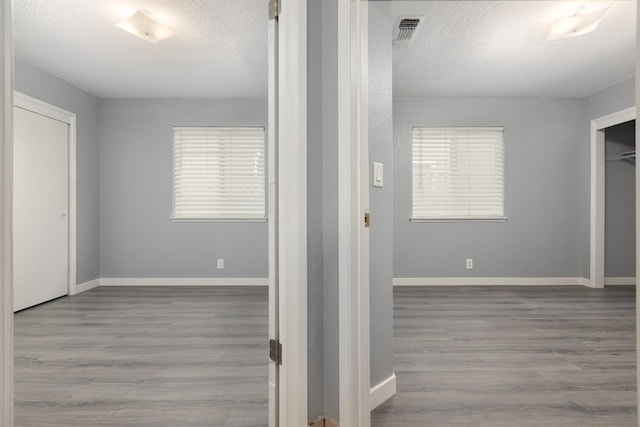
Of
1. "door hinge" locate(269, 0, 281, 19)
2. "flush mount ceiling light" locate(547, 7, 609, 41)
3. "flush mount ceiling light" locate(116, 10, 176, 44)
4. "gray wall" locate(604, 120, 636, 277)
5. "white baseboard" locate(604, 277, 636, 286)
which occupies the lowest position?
"white baseboard" locate(604, 277, 636, 286)

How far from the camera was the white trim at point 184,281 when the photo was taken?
5000 mm

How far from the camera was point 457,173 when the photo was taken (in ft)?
16.8

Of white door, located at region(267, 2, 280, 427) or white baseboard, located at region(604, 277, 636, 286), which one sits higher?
white door, located at region(267, 2, 280, 427)

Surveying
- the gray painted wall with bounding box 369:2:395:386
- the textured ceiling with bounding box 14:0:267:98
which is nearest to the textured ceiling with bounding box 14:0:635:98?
the textured ceiling with bounding box 14:0:267:98

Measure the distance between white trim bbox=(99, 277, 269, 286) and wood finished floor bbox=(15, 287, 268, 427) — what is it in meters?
0.91

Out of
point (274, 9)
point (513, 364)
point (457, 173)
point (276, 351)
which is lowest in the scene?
point (513, 364)

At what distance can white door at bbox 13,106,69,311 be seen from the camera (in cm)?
375

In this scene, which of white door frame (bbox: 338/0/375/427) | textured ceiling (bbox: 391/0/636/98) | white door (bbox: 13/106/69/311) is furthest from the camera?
white door (bbox: 13/106/69/311)

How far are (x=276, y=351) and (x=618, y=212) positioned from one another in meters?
5.31

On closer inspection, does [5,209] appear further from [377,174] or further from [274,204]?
[377,174]

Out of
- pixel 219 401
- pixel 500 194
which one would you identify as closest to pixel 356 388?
pixel 219 401

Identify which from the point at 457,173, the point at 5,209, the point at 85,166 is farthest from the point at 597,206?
the point at 85,166

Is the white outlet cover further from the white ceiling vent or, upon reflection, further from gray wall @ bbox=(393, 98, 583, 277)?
gray wall @ bbox=(393, 98, 583, 277)

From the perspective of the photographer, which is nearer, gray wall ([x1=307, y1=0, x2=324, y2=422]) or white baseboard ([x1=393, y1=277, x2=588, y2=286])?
gray wall ([x1=307, y1=0, x2=324, y2=422])
